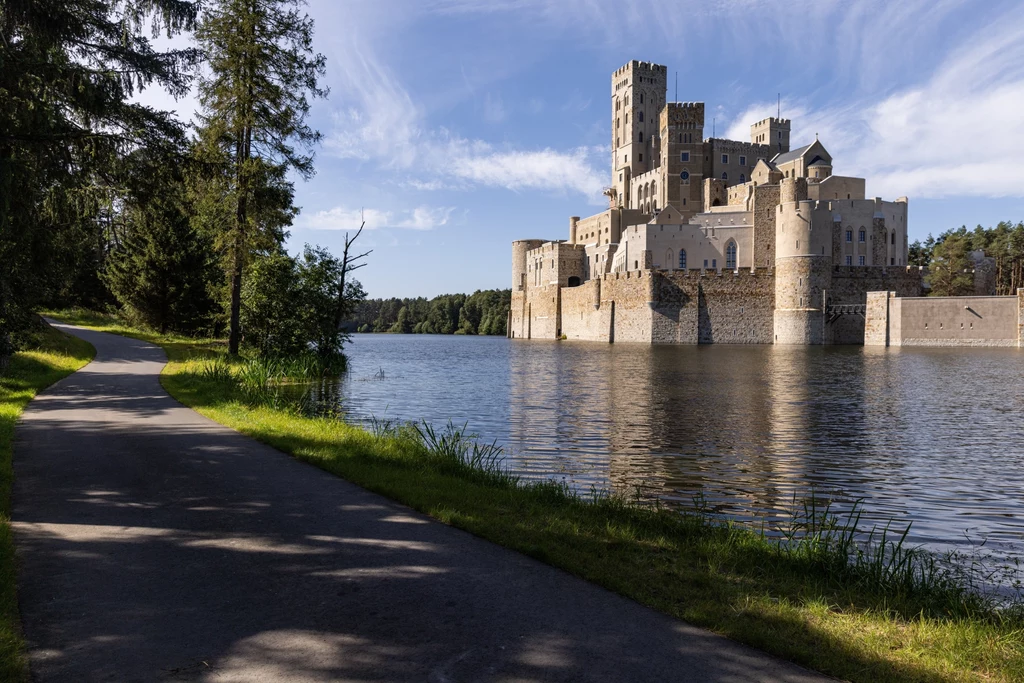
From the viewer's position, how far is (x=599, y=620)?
444 centimetres

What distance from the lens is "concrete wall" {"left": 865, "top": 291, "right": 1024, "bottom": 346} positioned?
55.8m

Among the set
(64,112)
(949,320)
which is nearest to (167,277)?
(64,112)

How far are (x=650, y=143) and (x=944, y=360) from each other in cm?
6334

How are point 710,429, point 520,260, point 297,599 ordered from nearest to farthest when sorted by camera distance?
point 297,599
point 710,429
point 520,260

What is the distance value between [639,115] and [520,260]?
2480 centimetres

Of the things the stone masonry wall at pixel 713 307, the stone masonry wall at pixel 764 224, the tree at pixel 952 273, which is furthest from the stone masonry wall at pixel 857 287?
the tree at pixel 952 273

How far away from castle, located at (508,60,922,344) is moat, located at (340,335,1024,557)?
3249 cm

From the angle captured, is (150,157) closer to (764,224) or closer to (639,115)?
(764,224)

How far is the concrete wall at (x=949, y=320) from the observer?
2197 inches

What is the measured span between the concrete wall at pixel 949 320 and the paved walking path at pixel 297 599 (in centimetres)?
6148

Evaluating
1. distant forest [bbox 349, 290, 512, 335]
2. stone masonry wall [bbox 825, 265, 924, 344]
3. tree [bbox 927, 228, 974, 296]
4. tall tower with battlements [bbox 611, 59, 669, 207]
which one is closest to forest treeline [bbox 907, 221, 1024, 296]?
tree [bbox 927, 228, 974, 296]

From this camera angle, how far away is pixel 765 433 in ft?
52.2

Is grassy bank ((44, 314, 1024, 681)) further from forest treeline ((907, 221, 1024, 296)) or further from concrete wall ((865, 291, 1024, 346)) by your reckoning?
forest treeline ((907, 221, 1024, 296))

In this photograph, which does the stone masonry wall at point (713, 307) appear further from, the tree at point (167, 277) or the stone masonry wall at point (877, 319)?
the tree at point (167, 277)
